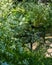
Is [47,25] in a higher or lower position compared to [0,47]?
lower

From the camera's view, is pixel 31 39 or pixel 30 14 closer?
pixel 31 39

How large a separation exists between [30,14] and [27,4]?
33 centimetres

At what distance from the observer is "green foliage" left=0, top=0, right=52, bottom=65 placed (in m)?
3.18

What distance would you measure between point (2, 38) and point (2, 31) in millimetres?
123

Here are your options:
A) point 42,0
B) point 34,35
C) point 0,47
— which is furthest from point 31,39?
point 42,0

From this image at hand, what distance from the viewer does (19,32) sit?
14.7ft

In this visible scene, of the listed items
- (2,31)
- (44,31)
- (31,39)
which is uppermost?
(2,31)

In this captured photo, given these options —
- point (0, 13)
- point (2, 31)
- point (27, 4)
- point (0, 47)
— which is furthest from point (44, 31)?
point (0, 47)

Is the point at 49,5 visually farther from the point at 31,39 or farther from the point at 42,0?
the point at 31,39

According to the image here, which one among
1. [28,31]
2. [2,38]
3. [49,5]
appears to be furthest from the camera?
[49,5]

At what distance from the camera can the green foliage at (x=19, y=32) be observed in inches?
125

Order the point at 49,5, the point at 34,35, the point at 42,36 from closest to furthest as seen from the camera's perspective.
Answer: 1. the point at 34,35
2. the point at 42,36
3. the point at 49,5

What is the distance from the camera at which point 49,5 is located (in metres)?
7.14

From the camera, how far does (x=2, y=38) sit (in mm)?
3441
